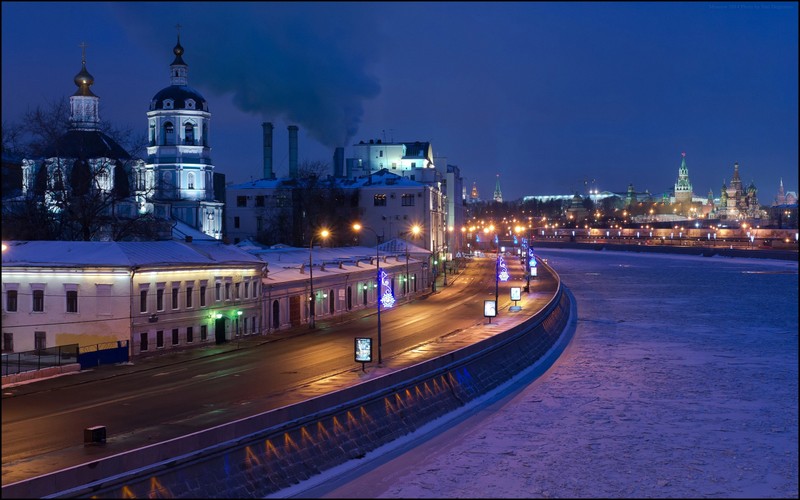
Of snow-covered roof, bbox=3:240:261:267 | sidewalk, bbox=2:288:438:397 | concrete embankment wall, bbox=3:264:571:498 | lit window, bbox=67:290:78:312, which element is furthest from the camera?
snow-covered roof, bbox=3:240:261:267

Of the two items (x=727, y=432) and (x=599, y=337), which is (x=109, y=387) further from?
(x=599, y=337)

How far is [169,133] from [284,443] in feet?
242

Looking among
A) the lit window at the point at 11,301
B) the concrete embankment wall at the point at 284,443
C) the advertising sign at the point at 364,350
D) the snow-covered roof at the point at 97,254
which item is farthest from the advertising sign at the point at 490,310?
the lit window at the point at 11,301

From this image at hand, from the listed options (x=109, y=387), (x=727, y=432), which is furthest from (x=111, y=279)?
(x=727, y=432)

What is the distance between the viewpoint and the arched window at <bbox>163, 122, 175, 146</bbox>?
88975 millimetres

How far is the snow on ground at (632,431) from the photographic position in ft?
72.0

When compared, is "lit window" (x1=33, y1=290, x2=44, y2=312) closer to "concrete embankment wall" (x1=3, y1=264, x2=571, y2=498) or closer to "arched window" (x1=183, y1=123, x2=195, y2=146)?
"concrete embankment wall" (x1=3, y1=264, x2=571, y2=498)

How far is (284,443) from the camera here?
21469mm

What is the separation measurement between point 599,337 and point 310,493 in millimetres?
33021

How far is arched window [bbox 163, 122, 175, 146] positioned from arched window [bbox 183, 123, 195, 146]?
1290 mm

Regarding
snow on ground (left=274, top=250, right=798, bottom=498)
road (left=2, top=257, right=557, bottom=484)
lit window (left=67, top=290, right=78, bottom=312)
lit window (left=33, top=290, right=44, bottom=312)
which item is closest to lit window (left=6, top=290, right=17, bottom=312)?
lit window (left=33, top=290, right=44, bottom=312)

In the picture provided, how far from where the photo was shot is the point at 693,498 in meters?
20.8

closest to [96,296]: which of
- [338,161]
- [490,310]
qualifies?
[490,310]

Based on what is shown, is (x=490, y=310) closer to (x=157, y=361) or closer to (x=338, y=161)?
(x=157, y=361)
